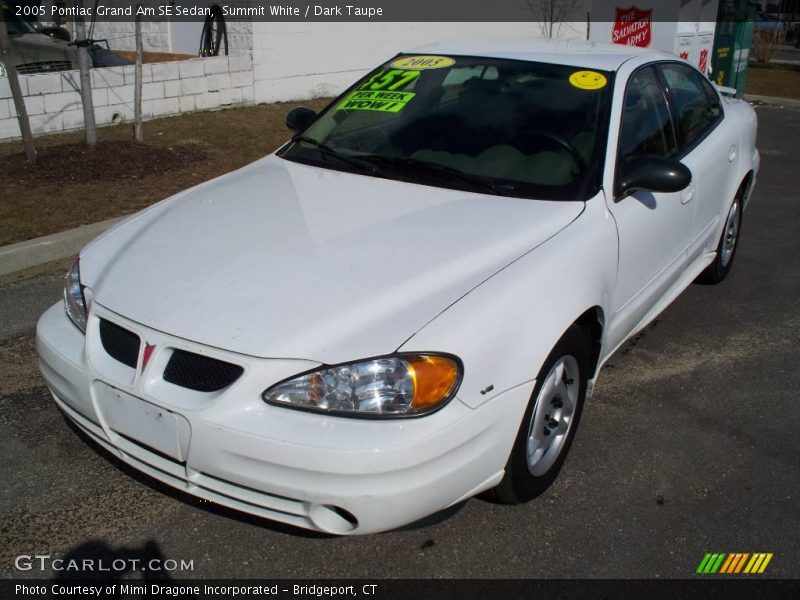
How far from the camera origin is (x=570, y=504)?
3129 mm

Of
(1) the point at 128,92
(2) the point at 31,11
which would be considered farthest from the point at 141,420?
(2) the point at 31,11

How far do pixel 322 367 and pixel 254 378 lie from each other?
0.21 meters

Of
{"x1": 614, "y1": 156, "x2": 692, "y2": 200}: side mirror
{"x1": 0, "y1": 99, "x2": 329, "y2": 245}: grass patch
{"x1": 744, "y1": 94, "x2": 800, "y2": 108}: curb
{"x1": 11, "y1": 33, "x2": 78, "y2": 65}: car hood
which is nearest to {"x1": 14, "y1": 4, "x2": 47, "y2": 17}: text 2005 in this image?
{"x1": 11, "y1": 33, "x2": 78, "y2": 65}: car hood

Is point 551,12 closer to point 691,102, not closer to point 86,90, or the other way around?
point 86,90

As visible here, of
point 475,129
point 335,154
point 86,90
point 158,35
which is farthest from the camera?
point 158,35

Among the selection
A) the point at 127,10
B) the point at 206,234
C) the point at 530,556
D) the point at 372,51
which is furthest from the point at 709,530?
the point at 127,10

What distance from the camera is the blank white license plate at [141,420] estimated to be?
252 cm

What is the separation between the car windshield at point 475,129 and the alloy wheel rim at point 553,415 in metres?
0.75

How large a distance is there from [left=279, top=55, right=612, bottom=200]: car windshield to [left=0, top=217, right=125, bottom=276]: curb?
2.33 meters

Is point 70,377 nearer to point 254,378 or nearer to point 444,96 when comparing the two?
point 254,378

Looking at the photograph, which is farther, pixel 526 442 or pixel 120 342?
pixel 526 442

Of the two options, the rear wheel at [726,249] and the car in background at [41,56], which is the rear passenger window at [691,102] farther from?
the car in background at [41,56]

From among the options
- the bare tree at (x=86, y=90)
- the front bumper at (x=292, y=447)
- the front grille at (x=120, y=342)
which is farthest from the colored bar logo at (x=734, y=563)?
the bare tree at (x=86, y=90)

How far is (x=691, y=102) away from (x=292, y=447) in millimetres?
3400
